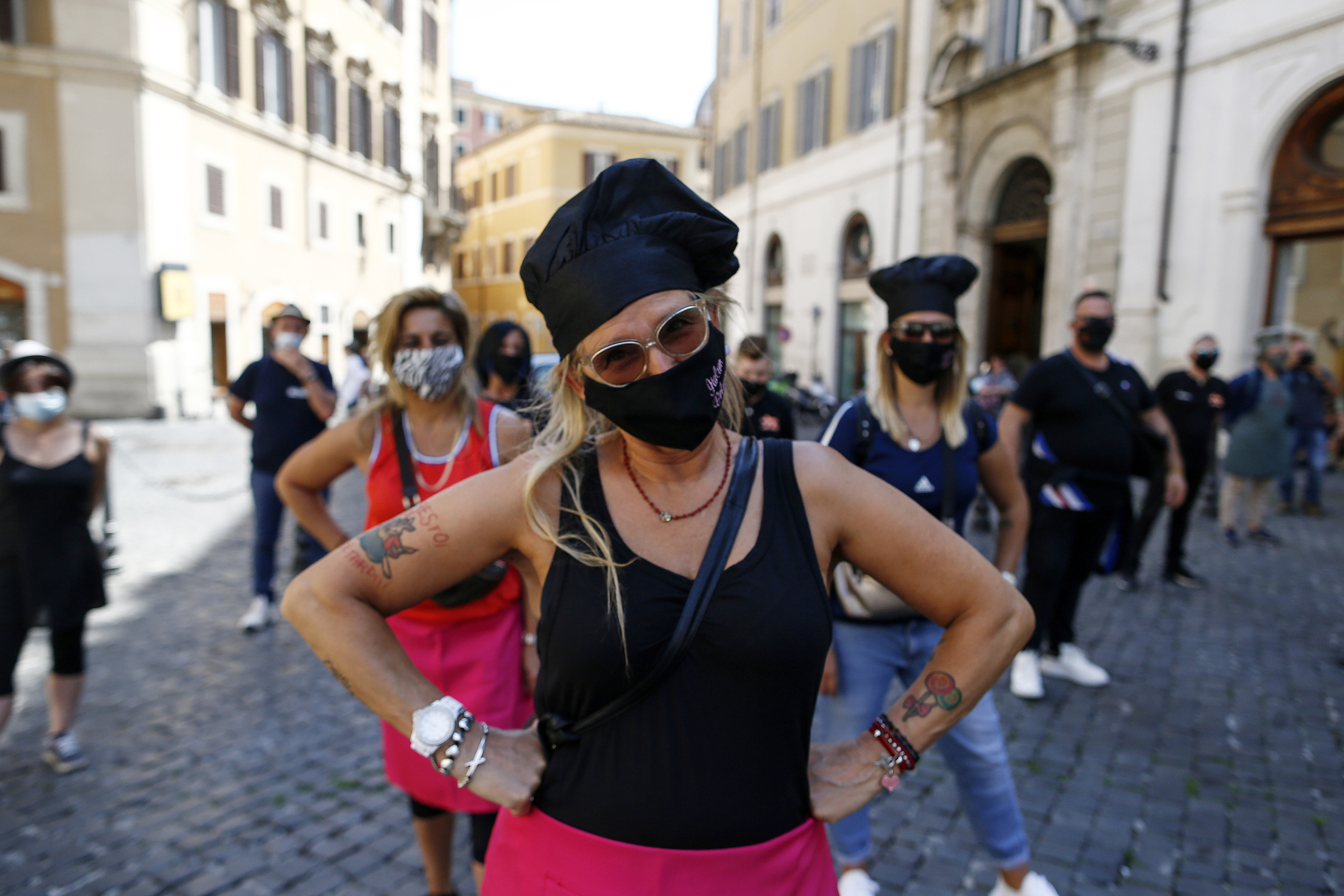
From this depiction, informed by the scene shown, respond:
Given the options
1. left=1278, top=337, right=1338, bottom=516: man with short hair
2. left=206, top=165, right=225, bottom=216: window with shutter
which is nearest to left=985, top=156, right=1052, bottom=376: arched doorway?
left=1278, top=337, right=1338, bottom=516: man with short hair

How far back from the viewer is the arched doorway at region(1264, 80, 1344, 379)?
11156 mm

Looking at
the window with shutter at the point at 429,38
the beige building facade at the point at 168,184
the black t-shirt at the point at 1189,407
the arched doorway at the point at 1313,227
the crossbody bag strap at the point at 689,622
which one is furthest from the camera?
the window with shutter at the point at 429,38

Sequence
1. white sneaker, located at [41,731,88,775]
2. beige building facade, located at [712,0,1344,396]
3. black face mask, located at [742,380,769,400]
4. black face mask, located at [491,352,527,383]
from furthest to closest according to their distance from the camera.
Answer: beige building facade, located at [712,0,1344,396] → black face mask, located at [491,352,527,383] → black face mask, located at [742,380,769,400] → white sneaker, located at [41,731,88,775]

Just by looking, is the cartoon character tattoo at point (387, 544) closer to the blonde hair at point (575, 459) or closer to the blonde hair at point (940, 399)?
the blonde hair at point (575, 459)

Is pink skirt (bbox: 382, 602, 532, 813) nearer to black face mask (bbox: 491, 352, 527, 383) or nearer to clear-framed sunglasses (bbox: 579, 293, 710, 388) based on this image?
clear-framed sunglasses (bbox: 579, 293, 710, 388)

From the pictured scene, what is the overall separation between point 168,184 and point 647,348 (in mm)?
21221

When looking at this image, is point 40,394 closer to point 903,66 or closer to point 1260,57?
point 1260,57

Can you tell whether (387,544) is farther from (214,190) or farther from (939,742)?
(214,190)

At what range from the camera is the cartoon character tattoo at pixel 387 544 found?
160cm

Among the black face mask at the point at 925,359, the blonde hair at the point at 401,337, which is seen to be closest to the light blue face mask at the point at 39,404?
the blonde hair at the point at 401,337

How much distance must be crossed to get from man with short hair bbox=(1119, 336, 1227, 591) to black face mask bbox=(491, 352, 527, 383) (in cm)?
472

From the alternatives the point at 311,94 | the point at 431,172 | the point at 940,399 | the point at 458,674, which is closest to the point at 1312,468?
the point at 940,399

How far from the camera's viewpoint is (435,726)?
1.56 meters

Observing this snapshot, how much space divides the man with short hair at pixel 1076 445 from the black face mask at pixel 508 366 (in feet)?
9.23
